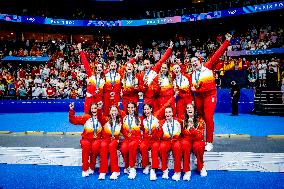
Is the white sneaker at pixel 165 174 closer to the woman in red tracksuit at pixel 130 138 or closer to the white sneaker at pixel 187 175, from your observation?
the white sneaker at pixel 187 175

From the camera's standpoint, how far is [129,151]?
5.37 meters

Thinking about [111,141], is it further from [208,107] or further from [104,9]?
[104,9]

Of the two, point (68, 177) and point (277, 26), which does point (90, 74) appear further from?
point (277, 26)

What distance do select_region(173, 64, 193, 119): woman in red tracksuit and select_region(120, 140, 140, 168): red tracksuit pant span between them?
129 centimetres

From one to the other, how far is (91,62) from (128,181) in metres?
17.5

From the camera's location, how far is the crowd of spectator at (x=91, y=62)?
15.6 meters

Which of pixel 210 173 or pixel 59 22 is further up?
pixel 59 22

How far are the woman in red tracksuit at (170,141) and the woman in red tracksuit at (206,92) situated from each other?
31.7 inches

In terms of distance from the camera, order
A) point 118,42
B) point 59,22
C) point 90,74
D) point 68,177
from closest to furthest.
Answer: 1. point 68,177
2. point 90,74
3. point 59,22
4. point 118,42

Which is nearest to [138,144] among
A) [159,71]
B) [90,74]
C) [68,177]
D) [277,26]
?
[68,177]

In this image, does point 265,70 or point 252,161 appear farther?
point 265,70

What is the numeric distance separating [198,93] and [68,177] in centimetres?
302

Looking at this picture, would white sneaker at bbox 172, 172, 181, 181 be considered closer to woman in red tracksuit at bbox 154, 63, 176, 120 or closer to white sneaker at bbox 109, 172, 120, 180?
white sneaker at bbox 109, 172, 120, 180

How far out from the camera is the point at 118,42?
93.9 ft
